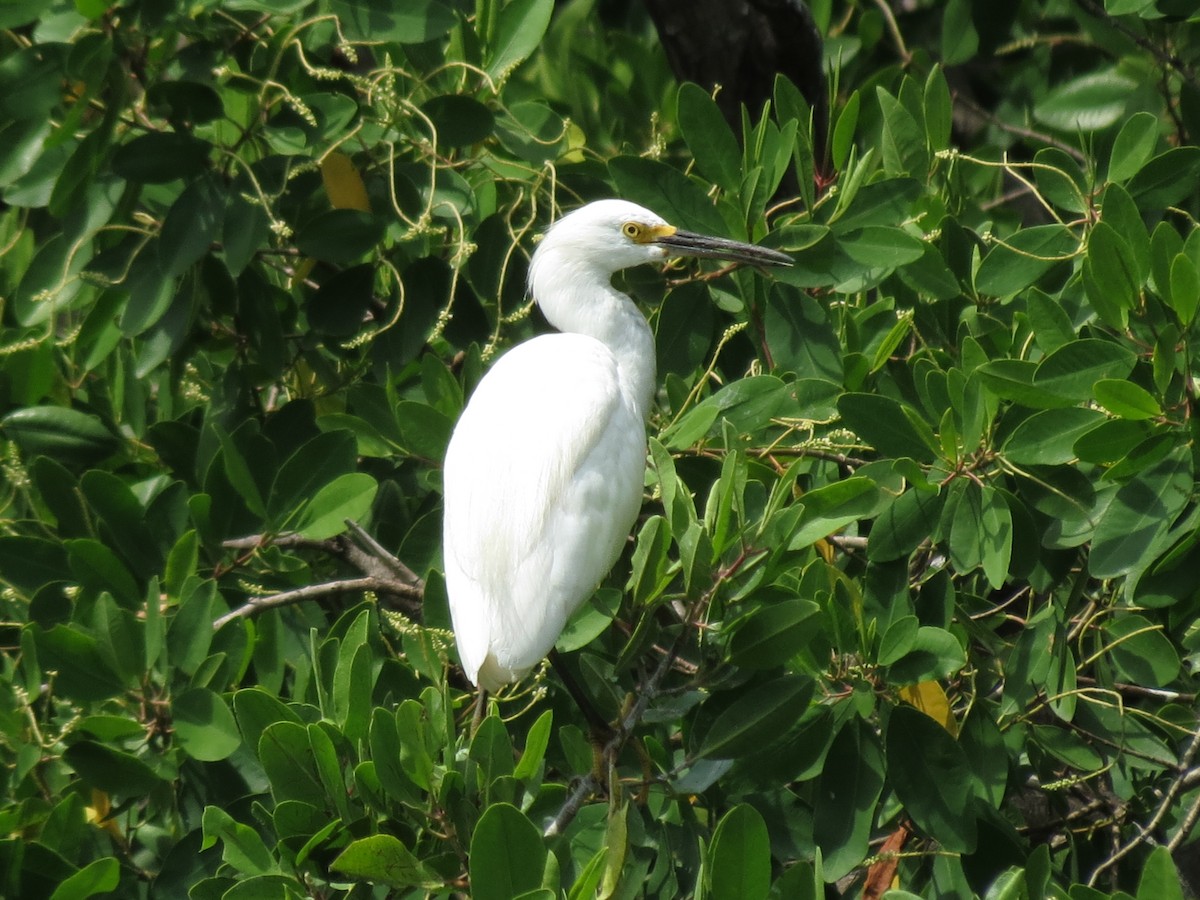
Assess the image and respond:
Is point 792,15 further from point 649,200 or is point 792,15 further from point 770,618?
point 770,618

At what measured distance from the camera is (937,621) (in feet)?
7.41

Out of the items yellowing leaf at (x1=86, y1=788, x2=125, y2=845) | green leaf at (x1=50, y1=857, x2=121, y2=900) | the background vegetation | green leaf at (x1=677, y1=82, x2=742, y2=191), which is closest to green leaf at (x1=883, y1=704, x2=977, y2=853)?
the background vegetation

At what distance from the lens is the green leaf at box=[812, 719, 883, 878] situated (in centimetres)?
218

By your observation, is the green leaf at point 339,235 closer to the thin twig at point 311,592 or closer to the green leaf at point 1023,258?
the thin twig at point 311,592

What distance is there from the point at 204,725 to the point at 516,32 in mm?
1501

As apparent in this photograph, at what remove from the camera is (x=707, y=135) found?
261cm

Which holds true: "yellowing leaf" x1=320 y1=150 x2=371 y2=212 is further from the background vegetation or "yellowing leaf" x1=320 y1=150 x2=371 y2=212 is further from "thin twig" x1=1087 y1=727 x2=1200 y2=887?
"thin twig" x1=1087 y1=727 x2=1200 y2=887

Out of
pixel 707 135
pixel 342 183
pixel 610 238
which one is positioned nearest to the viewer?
pixel 707 135

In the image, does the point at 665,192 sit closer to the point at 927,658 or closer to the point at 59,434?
the point at 927,658

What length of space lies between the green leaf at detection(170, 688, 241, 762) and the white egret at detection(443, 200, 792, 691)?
0.40m

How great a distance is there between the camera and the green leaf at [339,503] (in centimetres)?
256

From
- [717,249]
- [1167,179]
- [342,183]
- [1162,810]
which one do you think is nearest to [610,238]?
[717,249]

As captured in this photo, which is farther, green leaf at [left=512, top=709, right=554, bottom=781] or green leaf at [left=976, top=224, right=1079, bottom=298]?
green leaf at [left=976, top=224, right=1079, bottom=298]

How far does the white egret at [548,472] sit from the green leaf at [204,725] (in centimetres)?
40
